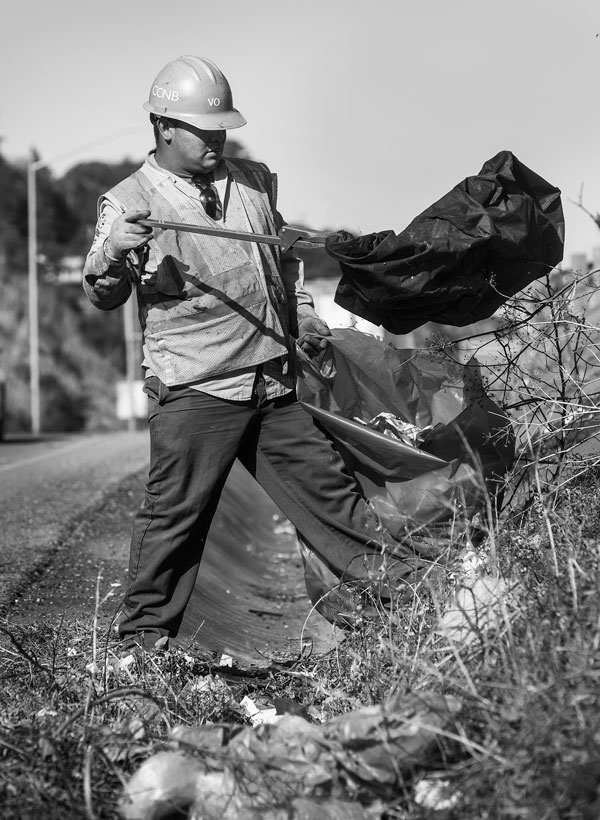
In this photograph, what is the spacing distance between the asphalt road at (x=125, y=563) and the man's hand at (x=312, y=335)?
1.03m

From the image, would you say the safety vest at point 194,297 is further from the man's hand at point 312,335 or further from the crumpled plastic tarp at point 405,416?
the crumpled plastic tarp at point 405,416

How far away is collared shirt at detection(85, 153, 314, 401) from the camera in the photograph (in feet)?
12.5

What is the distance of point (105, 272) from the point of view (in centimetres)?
381

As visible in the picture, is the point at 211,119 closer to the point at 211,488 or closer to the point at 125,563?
the point at 211,488

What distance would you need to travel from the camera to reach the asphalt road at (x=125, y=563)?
5035 mm

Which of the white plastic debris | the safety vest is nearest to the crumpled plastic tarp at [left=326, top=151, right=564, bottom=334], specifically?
the safety vest

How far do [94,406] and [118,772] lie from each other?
1430 inches

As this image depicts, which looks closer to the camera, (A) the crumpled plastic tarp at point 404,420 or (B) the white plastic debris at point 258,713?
(B) the white plastic debris at point 258,713

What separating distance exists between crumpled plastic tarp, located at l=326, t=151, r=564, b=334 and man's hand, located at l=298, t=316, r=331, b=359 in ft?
0.61

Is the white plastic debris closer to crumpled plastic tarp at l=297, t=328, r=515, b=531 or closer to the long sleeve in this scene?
crumpled plastic tarp at l=297, t=328, r=515, b=531

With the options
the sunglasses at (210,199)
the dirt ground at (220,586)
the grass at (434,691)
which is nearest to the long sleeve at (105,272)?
the sunglasses at (210,199)

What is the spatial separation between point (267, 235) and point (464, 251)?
2.43 ft

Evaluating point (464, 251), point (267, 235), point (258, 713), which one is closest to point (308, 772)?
point (258, 713)

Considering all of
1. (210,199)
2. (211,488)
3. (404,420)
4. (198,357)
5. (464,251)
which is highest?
(210,199)
